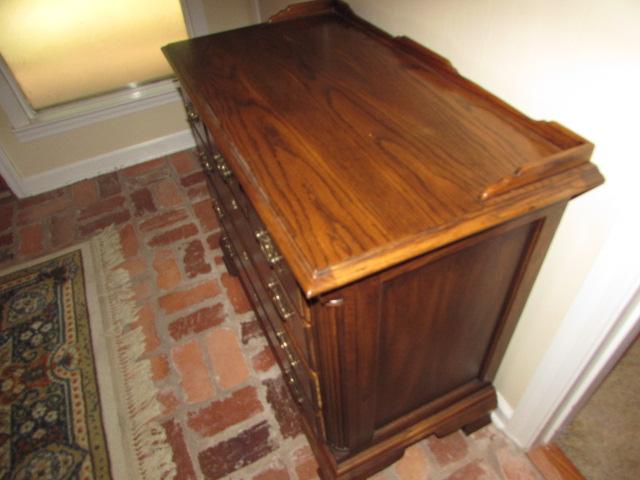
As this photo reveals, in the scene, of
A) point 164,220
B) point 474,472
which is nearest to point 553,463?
point 474,472

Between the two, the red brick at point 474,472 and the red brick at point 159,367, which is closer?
the red brick at point 474,472

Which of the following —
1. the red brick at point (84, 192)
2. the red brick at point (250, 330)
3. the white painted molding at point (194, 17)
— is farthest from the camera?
the red brick at point (84, 192)

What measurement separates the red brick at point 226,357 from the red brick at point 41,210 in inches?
57.2

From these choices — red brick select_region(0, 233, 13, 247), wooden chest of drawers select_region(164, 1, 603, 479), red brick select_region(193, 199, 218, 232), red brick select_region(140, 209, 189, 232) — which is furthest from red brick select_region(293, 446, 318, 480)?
red brick select_region(0, 233, 13, 247)

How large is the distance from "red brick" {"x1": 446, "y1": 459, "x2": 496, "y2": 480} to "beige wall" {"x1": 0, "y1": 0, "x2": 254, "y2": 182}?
256 cm

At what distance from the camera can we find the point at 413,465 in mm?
1457

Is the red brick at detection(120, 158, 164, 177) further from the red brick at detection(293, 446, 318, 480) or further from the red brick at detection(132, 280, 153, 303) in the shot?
the red brick at detection(293, 446, 318, 480)

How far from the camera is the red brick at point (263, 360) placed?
1756mm

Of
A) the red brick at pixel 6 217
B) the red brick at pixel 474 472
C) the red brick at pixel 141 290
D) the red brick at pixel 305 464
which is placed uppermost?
the red brick at pixel 6 217

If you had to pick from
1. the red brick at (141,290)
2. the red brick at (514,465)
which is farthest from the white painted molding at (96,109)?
the red brick at (514,465)

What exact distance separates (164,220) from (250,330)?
95 centimetres

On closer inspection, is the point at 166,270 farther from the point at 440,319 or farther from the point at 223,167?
the point at 440,319

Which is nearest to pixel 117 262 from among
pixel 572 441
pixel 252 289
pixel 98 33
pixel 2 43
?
pixel 252 289

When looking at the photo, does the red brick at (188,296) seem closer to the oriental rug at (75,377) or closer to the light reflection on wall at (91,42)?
the oriental rug at (75,377)
